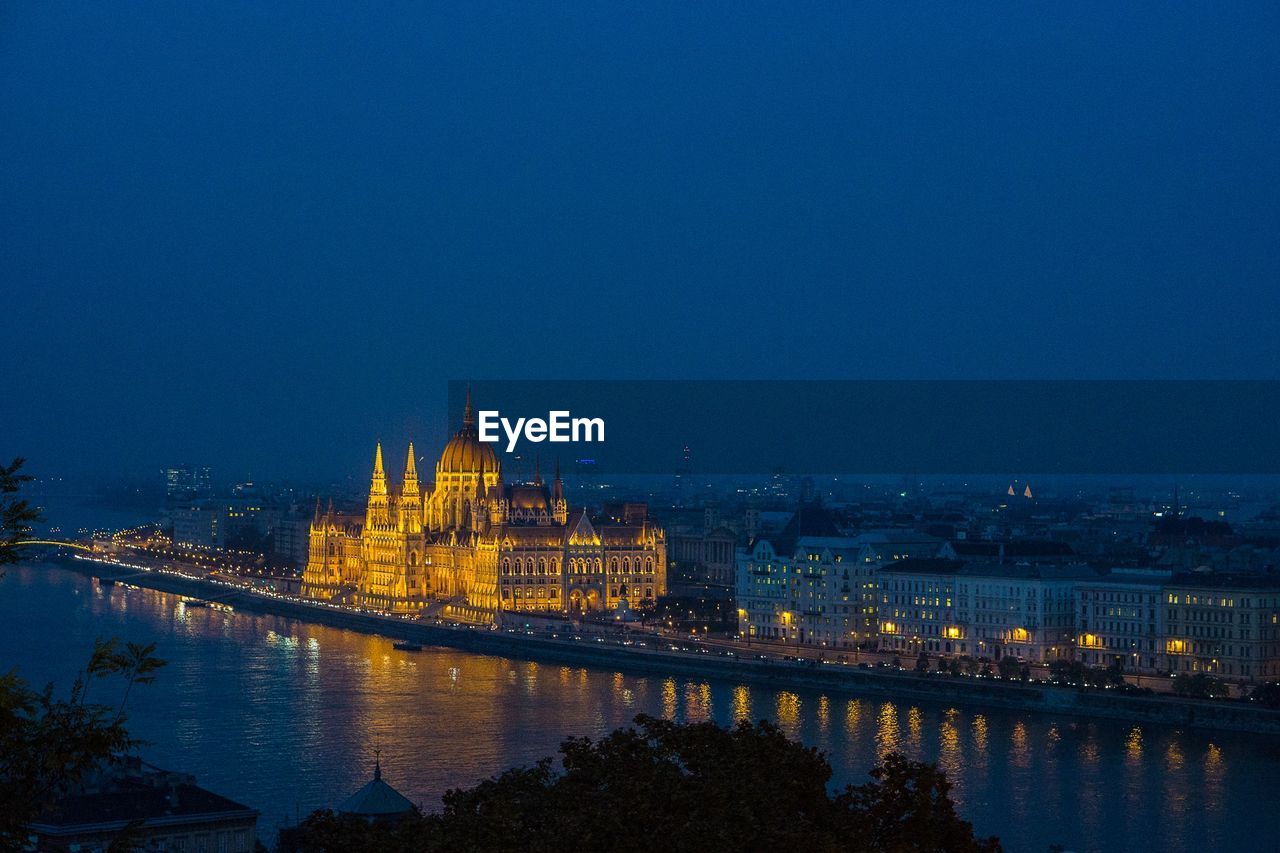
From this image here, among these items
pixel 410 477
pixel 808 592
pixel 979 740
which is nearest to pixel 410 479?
pixel 410 477

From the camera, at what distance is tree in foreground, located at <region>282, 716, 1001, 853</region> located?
6000 mm

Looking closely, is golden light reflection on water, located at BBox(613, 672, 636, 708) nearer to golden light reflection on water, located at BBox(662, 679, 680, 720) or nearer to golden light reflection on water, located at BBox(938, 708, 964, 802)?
golden light reflection on water, located at BBox(662, 679, 680, 720)

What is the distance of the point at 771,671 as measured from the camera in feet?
84.0

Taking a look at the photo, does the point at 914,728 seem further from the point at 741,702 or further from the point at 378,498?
the point at 378,498

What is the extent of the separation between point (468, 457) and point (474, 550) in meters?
3.94

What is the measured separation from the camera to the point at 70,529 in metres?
73.8

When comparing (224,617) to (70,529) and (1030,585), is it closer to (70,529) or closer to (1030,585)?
(1030,585)

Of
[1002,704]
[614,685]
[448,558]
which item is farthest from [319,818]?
[448,558]

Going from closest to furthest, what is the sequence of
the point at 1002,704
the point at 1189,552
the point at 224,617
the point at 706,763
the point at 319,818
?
the point at 319,818, the point at 706,763, the point at 1002,704, the point at 1189,552, the point at 224,617

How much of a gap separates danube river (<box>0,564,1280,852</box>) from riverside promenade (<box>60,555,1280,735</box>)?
0.41m

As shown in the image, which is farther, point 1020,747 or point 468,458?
point 468,458

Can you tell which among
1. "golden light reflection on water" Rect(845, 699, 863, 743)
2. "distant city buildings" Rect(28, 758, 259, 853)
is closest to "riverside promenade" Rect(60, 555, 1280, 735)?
"golden light reflection on water" Rect(845, 699, 863, 743)

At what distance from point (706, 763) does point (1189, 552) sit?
2615cm

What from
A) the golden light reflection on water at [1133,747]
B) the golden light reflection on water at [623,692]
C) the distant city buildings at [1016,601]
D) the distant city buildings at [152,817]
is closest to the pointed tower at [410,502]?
the distant city buildings at [1016,601]
